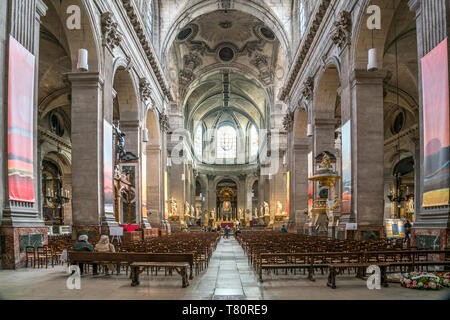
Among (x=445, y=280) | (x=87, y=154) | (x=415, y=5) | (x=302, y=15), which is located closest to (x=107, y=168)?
(x=87, y=154)

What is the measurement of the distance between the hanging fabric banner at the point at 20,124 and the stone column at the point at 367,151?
35.6ft

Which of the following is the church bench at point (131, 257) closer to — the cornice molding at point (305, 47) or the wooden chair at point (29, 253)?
the wooden chair at point (29, 253)

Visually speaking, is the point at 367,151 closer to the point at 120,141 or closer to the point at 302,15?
the point at 120,141

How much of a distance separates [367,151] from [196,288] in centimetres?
1012

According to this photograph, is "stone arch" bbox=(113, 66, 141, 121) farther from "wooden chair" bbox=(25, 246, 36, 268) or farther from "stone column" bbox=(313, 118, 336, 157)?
"wooden chair" bbox=(25, 246, 36, 268)

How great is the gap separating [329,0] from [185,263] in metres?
15.6

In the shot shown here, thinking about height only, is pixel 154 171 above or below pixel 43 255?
above

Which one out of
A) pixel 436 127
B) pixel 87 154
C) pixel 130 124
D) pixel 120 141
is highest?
pixel 130 124

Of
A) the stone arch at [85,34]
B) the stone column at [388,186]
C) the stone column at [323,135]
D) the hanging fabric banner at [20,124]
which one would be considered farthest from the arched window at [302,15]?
the hanging fabric banner at [20,124]

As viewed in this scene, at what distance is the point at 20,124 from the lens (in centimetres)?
1009

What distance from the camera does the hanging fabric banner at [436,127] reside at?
9492 millimetres

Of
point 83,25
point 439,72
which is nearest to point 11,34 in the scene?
point 83,25

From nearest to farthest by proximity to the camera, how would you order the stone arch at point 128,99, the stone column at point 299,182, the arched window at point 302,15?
1. the stone arch at point 128,99
2. the arched window at point 302,15
3. the stone column at point 299,182
